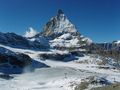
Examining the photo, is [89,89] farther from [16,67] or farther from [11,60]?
[11,60]

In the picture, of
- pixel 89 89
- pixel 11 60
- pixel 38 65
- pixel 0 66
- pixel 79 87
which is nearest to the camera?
pixel 89 89

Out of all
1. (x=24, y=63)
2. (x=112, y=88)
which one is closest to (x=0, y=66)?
(x=24, y=63)

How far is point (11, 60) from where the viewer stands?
153375mm

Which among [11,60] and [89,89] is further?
[11,60]

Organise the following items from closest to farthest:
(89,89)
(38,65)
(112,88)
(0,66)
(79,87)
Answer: (112,88) < (89,89) < (79,87) < (0,66) < (38,65)

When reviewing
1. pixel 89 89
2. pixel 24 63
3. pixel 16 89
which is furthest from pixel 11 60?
pixel 89 89

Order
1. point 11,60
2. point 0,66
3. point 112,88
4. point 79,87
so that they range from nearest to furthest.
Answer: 1. point 112,88
2. point 79,87
3. point 0,66
4. point 11,60

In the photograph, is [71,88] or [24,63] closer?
[71,88]

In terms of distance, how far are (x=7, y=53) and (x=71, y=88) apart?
9882 cm

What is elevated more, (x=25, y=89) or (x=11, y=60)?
(x=11, y=60)

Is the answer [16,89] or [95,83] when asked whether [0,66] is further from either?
[95,83]

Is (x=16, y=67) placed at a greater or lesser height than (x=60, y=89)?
greater

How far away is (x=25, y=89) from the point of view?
68375 mm

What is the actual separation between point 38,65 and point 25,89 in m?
97.6
